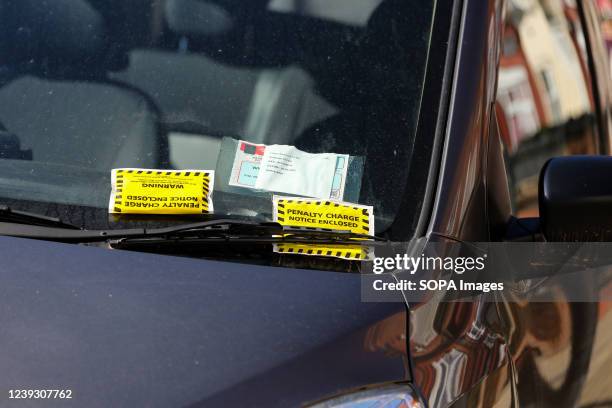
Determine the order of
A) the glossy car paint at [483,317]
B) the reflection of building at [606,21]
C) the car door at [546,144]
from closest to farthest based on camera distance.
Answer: the glossy car paint at [483,317] → the car door at [546,144] → the reflection of building at [606,21]

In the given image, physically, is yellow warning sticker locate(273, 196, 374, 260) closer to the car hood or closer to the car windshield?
the car windshield

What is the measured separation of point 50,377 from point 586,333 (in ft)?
4.41

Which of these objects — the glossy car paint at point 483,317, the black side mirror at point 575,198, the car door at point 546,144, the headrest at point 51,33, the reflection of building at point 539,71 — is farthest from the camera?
the reflection of building at point 539,71

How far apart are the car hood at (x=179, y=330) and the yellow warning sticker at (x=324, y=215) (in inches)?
7.8

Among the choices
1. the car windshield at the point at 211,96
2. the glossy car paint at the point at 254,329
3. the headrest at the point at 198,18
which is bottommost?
the glossy car paint at the point at 254,329

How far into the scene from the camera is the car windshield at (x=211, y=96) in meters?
2.46

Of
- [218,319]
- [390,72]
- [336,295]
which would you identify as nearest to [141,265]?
[218,319]

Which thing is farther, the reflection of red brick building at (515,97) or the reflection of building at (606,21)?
the reflection of building at (606,21)

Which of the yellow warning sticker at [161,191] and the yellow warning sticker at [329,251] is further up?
the yellow warning sticker at [161,191]

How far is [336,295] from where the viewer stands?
7.05 feet

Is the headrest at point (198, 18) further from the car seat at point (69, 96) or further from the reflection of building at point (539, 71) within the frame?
the reflection of building at point (539, 71)

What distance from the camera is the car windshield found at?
8.09 feet

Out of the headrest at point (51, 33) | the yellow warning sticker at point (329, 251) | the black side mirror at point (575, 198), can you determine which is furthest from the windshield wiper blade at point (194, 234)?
the headrest at point (51, 33)

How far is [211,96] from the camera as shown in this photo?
102 inches
